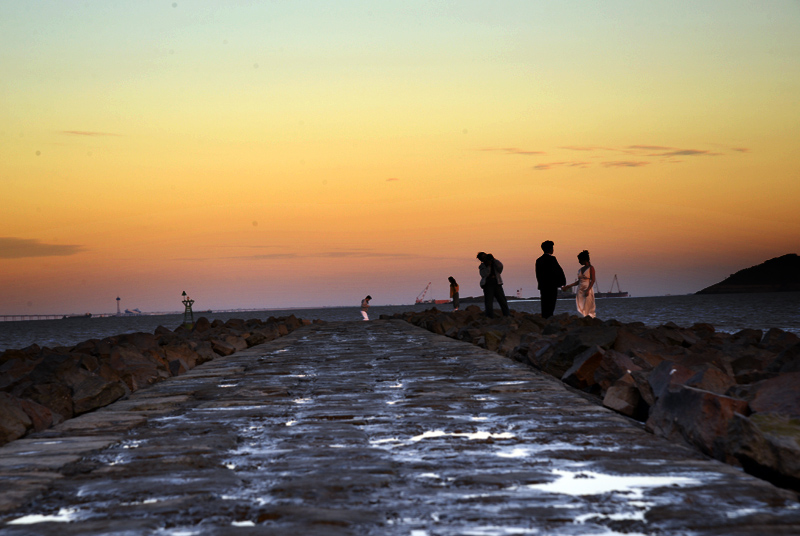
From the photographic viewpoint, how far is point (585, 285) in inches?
520

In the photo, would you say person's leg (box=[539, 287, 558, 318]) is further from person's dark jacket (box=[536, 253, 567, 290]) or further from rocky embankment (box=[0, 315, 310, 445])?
rocky embankment (box=[0, 315, 310, 445])

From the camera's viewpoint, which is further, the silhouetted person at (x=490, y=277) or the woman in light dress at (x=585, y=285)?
the silhouetted person at (x=490, y=277)

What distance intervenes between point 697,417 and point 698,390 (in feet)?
0.89

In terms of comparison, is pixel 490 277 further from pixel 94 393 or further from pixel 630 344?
pixel 94 393

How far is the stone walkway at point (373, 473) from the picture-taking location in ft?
7.59

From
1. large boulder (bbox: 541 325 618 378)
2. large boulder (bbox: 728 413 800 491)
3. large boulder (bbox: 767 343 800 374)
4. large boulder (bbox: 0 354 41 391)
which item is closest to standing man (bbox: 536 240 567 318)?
large boulder (bbox: 541 325 618 378)

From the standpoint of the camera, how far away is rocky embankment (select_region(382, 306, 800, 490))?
9.82ft

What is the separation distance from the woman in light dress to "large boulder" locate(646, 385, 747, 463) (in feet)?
28.2

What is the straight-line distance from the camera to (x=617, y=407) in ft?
14.8

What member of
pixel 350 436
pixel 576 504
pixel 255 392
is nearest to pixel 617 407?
pixel 350 436

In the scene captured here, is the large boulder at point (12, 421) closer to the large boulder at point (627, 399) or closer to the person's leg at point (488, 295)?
the large boulder at point (627, 399)

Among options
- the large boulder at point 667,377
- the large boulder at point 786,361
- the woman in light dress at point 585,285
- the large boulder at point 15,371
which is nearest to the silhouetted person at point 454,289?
the woman in light dress at point 585,285

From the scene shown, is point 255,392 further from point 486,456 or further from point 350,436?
point 486,456

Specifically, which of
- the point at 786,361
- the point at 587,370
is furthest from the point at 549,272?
the point at 587,370
